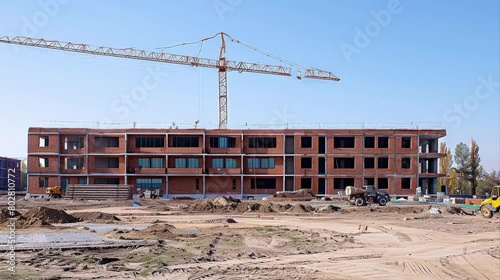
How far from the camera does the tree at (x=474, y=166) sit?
254ft

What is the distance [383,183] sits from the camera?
6525cm

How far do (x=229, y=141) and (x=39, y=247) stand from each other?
4951cm

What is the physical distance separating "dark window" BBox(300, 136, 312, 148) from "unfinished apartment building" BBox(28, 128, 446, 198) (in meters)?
0.13

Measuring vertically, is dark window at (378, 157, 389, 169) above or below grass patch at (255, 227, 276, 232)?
above

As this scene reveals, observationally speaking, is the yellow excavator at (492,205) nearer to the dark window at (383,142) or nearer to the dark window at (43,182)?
the dark window at (383,142)

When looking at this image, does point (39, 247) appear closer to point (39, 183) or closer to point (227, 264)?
point (227, 264)

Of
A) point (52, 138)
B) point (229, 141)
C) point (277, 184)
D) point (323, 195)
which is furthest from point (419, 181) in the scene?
point (52, 138)

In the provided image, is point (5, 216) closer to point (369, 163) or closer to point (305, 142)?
point (305, 142)

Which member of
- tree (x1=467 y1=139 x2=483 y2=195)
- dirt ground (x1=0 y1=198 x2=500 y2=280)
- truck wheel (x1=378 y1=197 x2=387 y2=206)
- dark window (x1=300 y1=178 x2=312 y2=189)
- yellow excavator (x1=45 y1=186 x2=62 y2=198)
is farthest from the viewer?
tree (x1=467 y1=139 x2=483 y2=195)

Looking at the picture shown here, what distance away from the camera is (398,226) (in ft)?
98.9

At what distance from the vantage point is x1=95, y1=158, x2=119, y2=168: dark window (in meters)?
65.5

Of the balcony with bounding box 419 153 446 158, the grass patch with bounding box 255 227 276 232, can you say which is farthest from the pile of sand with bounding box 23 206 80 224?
the balcony with bounding box 419 153 446 158

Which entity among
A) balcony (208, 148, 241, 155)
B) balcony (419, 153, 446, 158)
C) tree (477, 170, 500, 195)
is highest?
balcony (208, 148, 241, 155)

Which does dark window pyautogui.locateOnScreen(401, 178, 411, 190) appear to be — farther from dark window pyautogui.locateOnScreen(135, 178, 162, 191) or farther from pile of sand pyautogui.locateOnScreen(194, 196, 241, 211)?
dark window pyautogui.locateOnScreen(135, 178, 162, 191)
